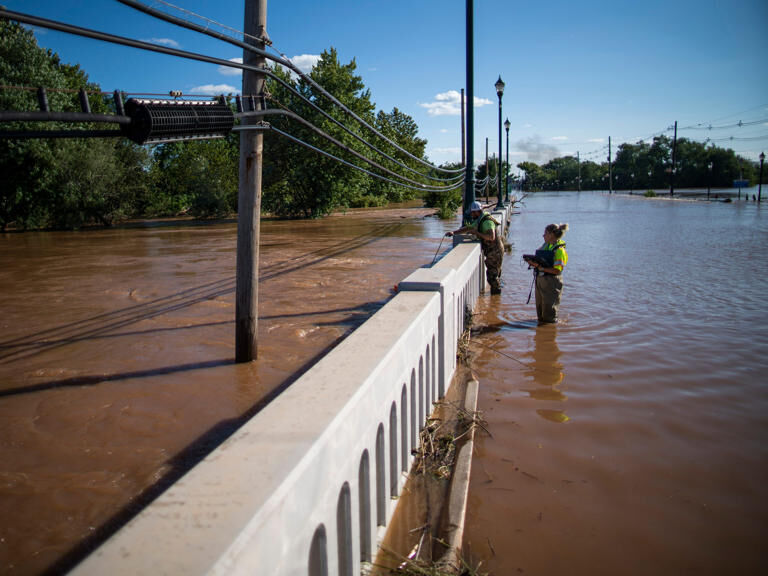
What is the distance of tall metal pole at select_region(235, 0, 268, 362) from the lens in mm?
4984

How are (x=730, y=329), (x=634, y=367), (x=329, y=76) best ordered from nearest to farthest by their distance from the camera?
(x=634, y=367), (x=730, y=329), (x=329, y=76)

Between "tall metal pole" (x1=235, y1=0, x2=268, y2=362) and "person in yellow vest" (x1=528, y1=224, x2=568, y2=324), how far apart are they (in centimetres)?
459

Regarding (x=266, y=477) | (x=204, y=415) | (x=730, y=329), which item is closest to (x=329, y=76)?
(x=730, y=329)

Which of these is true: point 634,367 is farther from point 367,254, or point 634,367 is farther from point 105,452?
point 367,254

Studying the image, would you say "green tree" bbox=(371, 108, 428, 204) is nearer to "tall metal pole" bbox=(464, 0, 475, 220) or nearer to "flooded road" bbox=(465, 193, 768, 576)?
"tall metal pole" bbox=(464, 0, 475, 220)

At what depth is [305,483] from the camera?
188 cm

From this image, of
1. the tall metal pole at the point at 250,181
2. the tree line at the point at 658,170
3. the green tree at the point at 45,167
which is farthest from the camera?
the tree line at the point at 658,170

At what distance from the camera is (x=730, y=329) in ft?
26.3

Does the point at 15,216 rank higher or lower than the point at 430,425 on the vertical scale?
higher

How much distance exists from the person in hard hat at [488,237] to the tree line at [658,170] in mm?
100329

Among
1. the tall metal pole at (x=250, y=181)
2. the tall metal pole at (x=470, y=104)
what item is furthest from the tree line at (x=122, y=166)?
the tall metal pole at (x=250, y=181)

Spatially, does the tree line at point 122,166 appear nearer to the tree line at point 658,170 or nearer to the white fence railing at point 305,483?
the white fence railing at point 305,483

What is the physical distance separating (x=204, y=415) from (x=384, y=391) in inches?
93.2

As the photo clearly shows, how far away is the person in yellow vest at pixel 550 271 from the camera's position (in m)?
8.09
